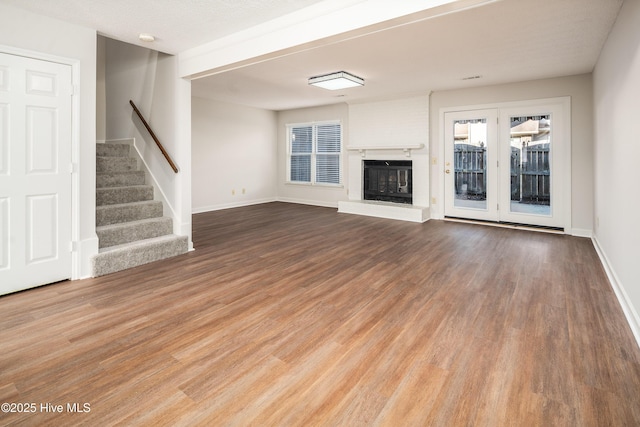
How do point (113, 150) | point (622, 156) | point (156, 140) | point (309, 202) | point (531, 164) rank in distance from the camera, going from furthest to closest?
point (309, 202), point (531, 164), point (113, 150), point (156, 140), point (622, 156)

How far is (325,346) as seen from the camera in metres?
2.16

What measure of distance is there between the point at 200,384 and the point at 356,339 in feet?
3.16

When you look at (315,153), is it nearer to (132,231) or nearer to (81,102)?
(132,231)

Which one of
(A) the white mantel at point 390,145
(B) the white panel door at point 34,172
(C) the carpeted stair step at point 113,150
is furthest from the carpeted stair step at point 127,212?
(A) the white mantel at point 390,145

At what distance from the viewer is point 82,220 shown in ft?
11.3

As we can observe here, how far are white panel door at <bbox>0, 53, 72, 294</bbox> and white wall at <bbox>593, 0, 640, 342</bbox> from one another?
4.62 m

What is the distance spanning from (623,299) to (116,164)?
5.75 m

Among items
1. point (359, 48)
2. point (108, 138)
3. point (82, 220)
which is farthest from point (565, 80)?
point (108, 138)

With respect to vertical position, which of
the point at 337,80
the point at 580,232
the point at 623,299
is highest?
the point at 337,80

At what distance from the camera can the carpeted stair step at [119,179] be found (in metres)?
4.50

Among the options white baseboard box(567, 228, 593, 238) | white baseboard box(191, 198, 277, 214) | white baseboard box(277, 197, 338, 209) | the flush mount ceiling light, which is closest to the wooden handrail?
the flush mount ceiling light

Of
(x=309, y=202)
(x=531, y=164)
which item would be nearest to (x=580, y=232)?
(x=531, y=164)

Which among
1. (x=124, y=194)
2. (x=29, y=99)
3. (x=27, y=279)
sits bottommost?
(x=27, y=279)

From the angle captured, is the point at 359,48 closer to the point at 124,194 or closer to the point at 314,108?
the point at 124,194
